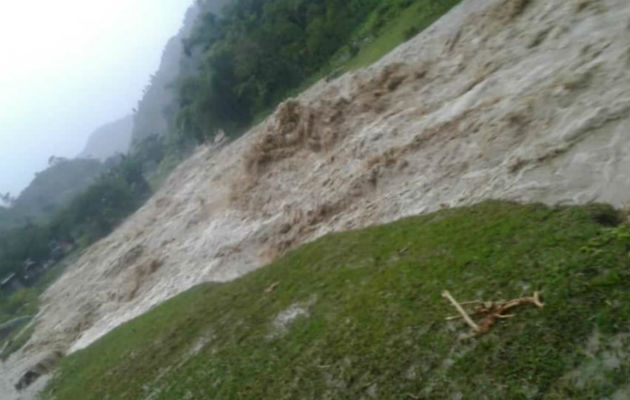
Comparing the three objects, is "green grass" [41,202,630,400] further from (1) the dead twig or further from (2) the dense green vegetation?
(2) the dense green vegetation

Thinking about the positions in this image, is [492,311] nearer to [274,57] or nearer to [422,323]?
[422,323]

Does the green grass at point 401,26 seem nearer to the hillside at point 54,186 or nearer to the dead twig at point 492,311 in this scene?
the dead twig at point 492,311

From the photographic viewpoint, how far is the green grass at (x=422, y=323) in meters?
6.73

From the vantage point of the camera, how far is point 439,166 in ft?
48.5

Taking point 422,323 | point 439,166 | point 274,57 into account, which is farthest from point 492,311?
point 274,57

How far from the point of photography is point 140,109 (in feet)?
558

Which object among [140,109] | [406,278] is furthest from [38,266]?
[140,109]

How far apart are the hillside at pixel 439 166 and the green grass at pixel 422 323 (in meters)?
0.06

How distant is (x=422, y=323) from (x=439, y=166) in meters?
7.12

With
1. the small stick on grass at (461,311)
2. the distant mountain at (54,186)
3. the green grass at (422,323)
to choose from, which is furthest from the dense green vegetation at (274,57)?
the distant mountain at (54,186)

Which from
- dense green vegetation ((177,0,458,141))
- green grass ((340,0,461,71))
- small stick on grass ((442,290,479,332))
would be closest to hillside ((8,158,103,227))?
dense green vegetation ((177,0,458,141))

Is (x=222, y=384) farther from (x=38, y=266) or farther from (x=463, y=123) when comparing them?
(x=38, y=266)

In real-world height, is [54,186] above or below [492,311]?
above

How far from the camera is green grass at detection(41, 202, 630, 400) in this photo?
22.1 feet
